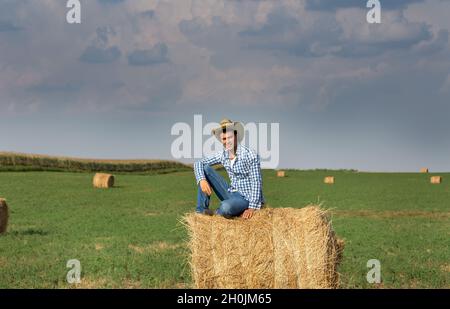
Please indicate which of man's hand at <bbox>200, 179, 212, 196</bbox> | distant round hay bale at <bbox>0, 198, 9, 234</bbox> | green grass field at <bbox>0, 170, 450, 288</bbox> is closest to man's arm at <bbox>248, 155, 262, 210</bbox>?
man's hand at <bbox>200, 179, 212, 196</bbox>

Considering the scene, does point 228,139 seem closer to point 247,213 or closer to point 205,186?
point 205,186

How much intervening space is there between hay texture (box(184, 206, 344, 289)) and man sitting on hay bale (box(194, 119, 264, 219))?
0.22 m

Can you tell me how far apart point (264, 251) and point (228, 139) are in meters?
1.77

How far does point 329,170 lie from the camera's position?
283ft

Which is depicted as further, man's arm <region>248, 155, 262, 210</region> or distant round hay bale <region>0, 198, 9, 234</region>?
distant round hay bale <region>0, 198, 9, 234</region>

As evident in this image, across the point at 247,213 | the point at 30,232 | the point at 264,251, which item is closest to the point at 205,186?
the point at 247,213

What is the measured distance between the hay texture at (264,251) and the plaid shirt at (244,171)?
0.36 metres

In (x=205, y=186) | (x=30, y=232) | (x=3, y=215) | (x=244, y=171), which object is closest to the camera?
(x=205, y=186)

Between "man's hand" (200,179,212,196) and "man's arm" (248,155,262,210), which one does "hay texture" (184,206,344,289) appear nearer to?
"man's arm" (248,155,262,210)

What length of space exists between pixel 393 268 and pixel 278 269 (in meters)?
4.49

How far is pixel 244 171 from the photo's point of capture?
427 inches

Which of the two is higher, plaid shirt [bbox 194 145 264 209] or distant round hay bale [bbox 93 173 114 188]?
distant round hay bale [bbox 93 173 114 188]

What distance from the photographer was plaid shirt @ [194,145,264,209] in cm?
1080
